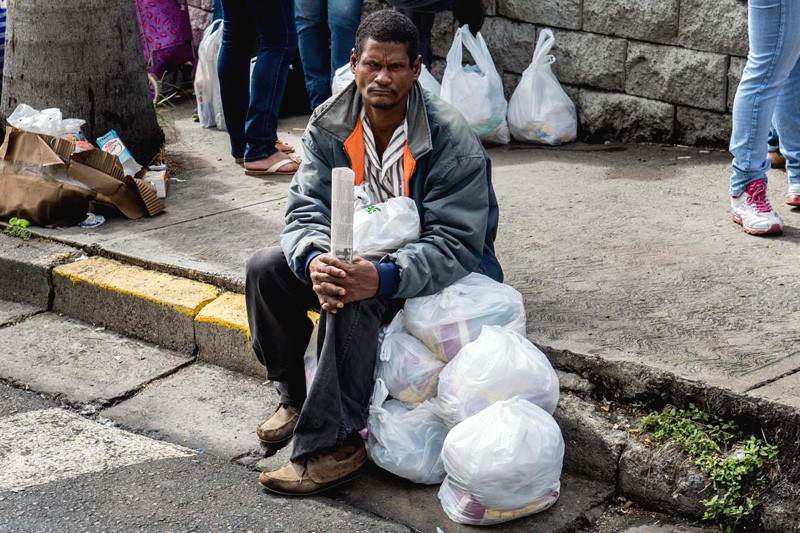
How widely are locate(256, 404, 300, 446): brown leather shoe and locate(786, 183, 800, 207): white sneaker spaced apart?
232cm

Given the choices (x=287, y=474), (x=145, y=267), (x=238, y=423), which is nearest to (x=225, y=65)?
(x=145, y=267)

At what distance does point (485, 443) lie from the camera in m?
2.98

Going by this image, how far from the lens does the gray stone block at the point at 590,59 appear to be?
5996 millimetres

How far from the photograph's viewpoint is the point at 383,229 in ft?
11.1

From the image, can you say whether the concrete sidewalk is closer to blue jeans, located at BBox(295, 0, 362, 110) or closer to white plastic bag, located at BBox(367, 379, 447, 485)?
white plastic bag, located at BBox(367, 379, 447, 485)

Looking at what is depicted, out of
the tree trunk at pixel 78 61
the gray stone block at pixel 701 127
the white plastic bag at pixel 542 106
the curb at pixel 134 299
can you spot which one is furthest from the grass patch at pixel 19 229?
the gray stone block at pixel 701 127

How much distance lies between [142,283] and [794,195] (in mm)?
2647

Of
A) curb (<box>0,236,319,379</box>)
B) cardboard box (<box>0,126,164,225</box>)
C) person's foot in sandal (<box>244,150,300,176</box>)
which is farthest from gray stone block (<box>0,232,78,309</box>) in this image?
person's foot in sandal (<box>244,150,300,176</box>)

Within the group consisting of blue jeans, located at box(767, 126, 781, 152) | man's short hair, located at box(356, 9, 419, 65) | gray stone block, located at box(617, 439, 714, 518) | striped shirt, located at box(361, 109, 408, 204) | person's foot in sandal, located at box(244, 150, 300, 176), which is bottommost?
gray stone block, located at box(617, 439, 714, 518)

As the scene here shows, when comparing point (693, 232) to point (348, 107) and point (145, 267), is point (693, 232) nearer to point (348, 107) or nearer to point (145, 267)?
point (348, 107)

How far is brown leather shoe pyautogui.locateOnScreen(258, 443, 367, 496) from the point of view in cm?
325

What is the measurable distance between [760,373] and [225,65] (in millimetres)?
3437

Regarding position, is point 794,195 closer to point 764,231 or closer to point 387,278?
point 764,231

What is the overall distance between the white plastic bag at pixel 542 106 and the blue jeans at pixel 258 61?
1.26 meters
